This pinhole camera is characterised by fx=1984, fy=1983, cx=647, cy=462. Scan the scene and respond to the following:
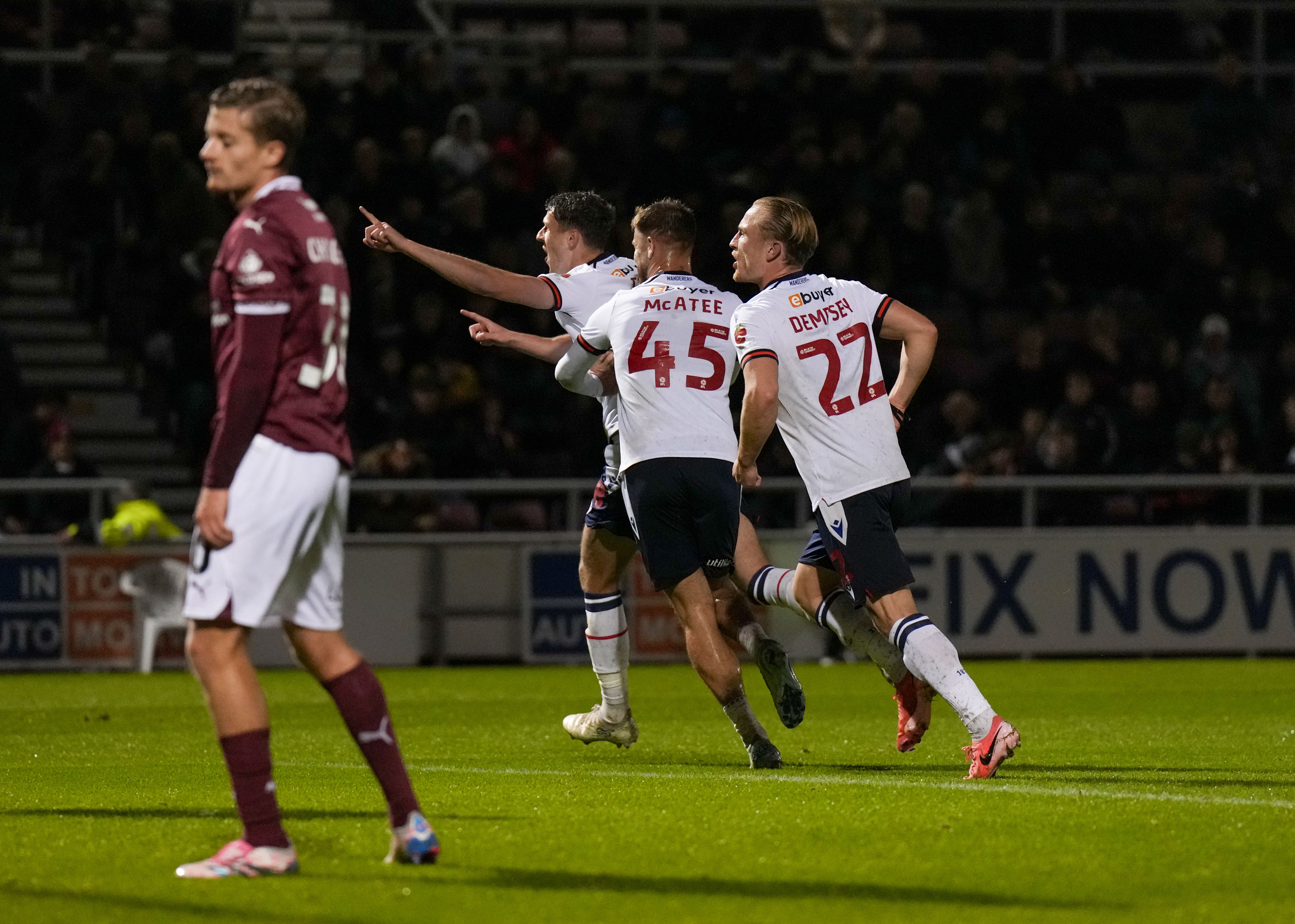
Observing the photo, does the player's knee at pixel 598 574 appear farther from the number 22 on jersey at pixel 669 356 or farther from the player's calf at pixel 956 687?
the player's calf at pixel 956 687

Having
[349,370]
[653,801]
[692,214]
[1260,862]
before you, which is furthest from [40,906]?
[349,370]

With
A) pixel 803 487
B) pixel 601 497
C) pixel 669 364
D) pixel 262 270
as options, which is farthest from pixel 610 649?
pixel 803 487

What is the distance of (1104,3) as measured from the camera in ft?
69.8

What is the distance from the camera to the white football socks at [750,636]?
26.1 feet

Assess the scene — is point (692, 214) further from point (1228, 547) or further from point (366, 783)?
point (1228, 547)

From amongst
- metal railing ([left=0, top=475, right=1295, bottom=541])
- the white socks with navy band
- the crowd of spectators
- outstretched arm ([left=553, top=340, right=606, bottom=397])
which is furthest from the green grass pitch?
the crowd of spectators

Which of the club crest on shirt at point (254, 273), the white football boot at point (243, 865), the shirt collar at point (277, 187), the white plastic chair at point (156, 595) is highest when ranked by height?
the shirt collar at point (277, 187)

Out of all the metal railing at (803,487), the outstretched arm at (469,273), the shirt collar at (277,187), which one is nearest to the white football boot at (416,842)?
the shirt collar at (277,187)

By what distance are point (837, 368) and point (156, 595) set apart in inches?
364

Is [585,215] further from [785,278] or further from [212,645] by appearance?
[212,645]

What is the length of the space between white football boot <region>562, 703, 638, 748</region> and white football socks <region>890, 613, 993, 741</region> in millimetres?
1671

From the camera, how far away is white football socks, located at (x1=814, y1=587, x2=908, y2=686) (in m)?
7.80

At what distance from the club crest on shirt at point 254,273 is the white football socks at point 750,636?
3.42 metres

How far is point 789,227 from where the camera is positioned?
7.60 m
